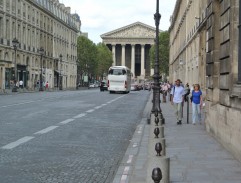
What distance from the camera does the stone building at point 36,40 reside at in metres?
62.6

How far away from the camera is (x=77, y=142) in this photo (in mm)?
11727

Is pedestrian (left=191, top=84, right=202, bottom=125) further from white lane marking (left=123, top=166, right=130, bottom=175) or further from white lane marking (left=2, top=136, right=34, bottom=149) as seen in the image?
white lane marking (left=123, top=166, right=130, bottom=175)

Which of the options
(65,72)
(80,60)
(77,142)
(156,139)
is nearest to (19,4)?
(65,72)

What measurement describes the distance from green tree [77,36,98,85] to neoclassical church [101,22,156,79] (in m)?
43.3

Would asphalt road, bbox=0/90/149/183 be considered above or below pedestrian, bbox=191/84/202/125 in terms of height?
below

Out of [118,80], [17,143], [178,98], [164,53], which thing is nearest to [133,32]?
[164,53]

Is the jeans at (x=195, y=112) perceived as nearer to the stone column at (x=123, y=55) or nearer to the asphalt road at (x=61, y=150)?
the asphalt road at (x=61, y=150)

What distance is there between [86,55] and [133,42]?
4790cm

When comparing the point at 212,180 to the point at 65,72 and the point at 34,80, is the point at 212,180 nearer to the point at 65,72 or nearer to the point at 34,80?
the point at 34,80

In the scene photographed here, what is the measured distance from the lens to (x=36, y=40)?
78.4 m

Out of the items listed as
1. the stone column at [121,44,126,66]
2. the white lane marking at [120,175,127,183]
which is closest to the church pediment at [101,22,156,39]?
the stone column at [121,44,126,66]

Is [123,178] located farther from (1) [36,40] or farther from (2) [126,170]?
(1) [36,40]

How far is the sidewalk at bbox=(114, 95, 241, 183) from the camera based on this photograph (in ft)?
22.9

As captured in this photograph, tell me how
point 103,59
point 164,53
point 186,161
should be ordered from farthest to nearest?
point 103,59
point 164,53
point 186,161
